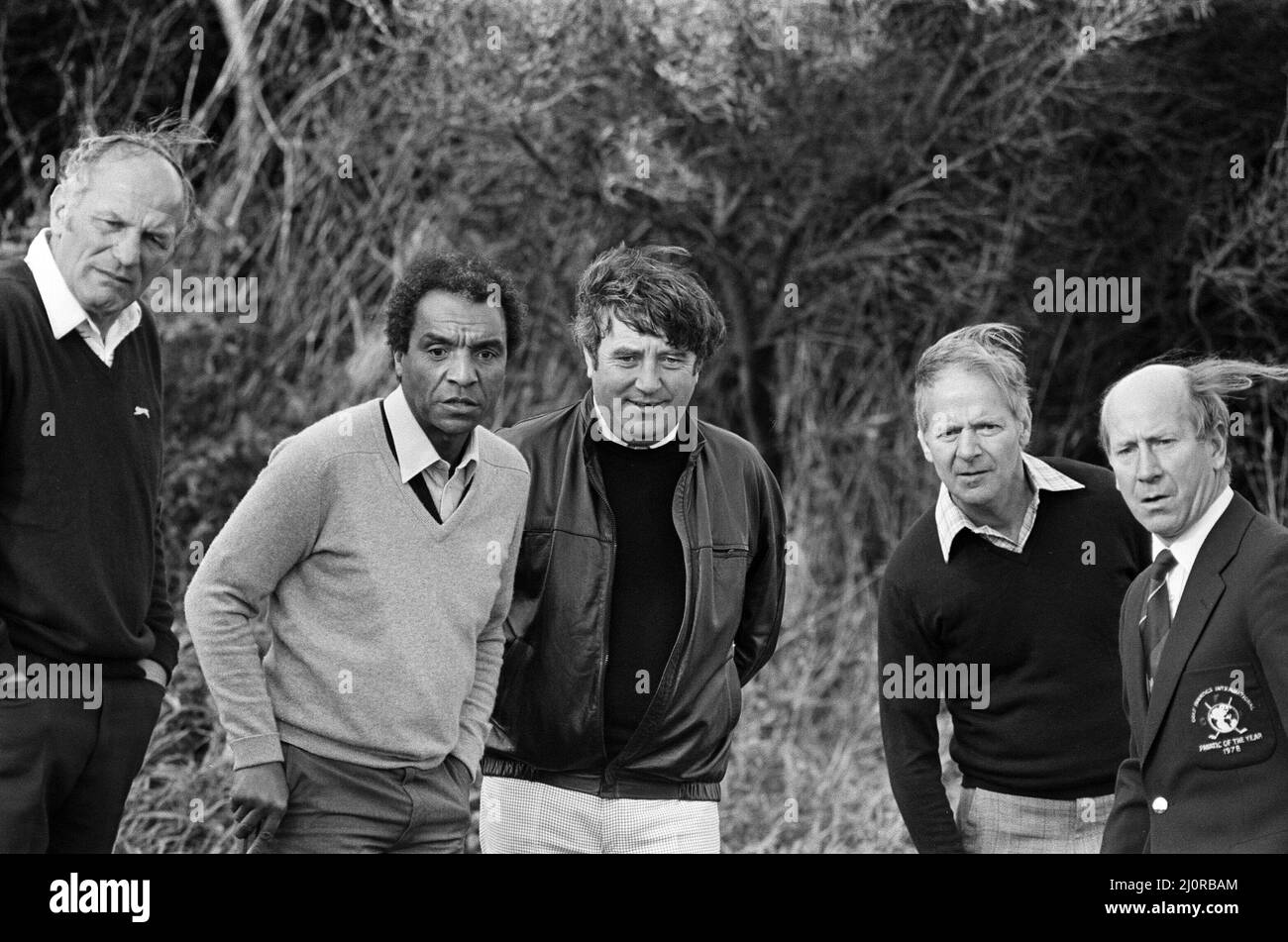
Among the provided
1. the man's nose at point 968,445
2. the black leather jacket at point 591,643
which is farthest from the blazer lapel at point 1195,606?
the black leather jacket at point 591,643

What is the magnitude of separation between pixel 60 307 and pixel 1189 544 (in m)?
2.49

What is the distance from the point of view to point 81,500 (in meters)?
3.49

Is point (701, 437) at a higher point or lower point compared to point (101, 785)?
higher

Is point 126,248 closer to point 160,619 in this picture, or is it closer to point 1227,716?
point 160,619

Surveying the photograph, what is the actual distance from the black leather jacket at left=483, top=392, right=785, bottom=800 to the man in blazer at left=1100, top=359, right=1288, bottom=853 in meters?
0.96

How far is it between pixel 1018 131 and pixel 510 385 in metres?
2.62

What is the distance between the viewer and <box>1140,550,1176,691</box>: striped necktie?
3.47 m

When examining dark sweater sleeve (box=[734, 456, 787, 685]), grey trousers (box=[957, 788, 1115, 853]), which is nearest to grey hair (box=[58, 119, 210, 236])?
dark sweater sleeve (box=[734, 456, 787, 685])

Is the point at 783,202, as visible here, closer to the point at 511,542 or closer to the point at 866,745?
the point at 866,745

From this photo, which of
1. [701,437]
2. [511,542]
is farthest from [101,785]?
[701,437]

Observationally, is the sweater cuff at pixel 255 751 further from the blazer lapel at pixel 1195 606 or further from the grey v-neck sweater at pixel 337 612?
the blazer lapel at pixel 1195 606

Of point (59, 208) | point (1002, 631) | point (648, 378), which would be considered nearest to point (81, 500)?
point (59, 208)

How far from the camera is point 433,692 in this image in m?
3.56

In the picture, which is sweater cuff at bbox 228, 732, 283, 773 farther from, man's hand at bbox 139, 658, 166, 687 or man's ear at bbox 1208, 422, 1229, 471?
man's ear at bbox 1208, 422, 1229, 471
